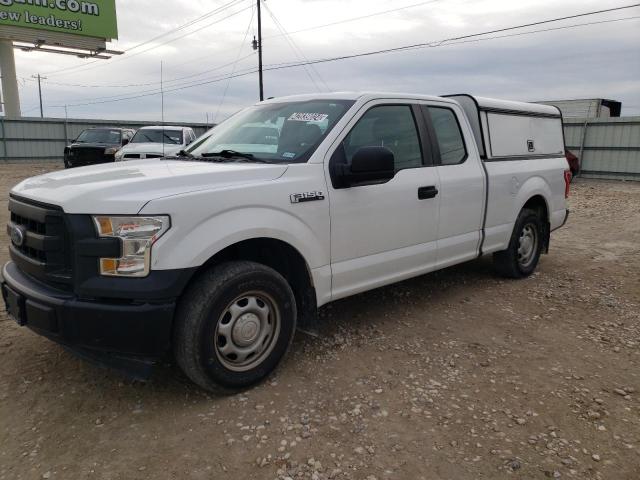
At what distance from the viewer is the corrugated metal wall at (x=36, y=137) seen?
73.2ft

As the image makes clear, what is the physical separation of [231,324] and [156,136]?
11.9 m

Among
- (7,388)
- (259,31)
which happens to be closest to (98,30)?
(259,31)

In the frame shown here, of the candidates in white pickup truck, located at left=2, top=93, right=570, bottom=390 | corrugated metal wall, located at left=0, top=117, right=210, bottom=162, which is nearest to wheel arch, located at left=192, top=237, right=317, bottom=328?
white pickup truck, located at left=2, top=93, right=570, bottom=390

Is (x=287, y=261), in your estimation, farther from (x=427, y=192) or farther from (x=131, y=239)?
(x=427, y=192)

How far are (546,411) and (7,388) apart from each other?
3279 millimetres

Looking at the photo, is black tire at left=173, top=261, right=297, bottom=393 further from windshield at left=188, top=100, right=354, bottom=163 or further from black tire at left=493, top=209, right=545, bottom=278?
black tire at left=493, top=209, right=545, bottom=278

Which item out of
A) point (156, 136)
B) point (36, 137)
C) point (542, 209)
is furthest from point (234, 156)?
point (36, 137)

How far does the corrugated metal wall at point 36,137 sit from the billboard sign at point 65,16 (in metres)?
6.55

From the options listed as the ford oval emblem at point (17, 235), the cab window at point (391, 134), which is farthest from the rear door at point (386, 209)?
the ford oval emblem at point (17, 235)

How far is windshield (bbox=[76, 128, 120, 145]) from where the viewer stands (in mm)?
16938

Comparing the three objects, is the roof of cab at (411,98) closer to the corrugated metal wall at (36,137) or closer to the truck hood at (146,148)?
the truck hood at (146,148)

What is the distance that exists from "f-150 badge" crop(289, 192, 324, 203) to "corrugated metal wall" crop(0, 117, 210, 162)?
2307cm

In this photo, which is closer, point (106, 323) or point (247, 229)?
point (106, 323)

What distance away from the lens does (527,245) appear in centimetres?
594
